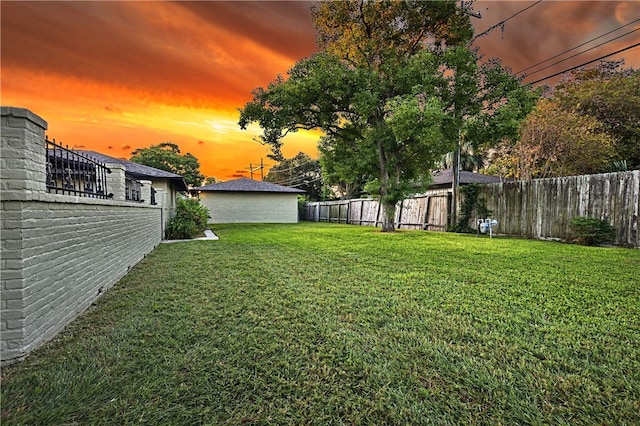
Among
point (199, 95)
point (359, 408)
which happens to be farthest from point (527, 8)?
point (359, 408)

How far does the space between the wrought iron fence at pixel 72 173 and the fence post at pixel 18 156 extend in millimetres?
369

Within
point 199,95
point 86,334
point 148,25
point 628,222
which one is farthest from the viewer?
point 199,95

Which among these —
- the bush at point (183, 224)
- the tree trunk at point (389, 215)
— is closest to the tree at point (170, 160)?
the bush at point (183, 224)

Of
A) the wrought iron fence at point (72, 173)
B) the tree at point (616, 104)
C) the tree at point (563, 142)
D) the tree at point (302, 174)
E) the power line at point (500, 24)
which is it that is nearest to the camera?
the wrought iron fence at point (72, 173)

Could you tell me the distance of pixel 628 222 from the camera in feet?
22.5

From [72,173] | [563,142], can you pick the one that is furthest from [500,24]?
[72,173]

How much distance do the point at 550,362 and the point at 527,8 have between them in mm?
12048

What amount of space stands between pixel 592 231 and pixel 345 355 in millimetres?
8008

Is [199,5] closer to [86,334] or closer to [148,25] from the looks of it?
[148,25]

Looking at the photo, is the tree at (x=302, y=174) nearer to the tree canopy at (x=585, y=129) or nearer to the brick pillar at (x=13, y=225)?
the tree canopy at (x=585, y=129)

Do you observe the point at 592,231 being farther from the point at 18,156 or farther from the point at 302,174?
the point at 302,174

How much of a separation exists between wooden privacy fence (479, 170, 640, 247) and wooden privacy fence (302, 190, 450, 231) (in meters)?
2.00

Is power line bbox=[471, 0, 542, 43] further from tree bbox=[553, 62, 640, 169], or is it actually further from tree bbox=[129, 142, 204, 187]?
tree bbox=[129, 142, 204, 187]

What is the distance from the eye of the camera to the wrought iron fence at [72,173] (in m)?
2.91
